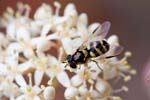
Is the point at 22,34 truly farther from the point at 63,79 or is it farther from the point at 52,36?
the point at 63,79

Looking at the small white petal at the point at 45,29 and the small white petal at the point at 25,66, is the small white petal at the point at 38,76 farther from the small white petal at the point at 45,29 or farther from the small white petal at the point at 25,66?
the small white petal at the point at 45,29

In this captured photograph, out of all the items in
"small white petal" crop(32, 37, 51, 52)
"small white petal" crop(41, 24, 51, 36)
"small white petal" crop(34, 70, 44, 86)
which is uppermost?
"small white petal" crop(41, 24, 51, 36)

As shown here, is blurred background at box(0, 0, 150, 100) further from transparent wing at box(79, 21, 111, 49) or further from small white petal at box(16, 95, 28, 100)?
small white petal at box(16, 95, 28, 100)

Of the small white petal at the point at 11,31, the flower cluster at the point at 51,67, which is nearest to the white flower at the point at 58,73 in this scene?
the flower cluster at the point at 51,67

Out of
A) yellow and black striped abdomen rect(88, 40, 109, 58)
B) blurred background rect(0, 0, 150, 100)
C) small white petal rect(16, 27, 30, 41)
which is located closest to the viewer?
yellow and black striped abdomen rect(88, 40, 109, 58)

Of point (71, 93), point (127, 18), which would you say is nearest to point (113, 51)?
point (71, 93)

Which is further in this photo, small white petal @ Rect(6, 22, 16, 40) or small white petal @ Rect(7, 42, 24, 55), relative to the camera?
small white petal @ Rect(6, 22, 16, 40)

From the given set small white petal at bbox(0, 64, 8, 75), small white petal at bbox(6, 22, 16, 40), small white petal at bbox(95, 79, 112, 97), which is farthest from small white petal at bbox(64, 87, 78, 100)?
small white petal at bbox(6, 22, 16, 40)

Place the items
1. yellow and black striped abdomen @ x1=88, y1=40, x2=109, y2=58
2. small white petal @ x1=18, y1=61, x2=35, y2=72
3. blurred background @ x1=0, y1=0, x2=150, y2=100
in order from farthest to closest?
blurred background @ x1=0, y1=0, x2=150, y2=100 < small white petal @ x1=18, y1=61, x2=35, y2=72 < yellow and black striped abdomen @ x1=88, y1=40, x2=109, y2=58
